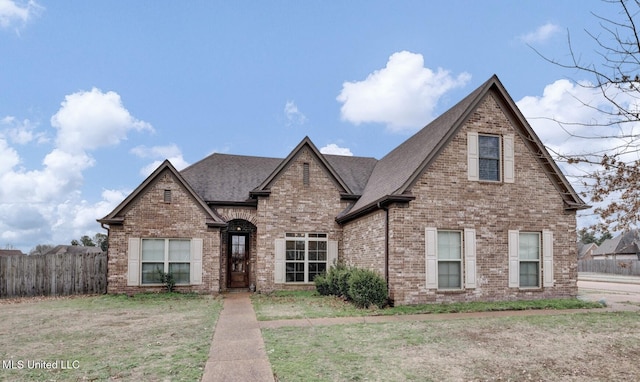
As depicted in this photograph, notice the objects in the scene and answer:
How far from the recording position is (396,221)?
12.6m

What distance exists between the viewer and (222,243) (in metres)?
17.9

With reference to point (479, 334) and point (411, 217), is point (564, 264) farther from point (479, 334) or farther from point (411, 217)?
point (479, 334)

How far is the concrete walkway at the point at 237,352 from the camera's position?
5.96 m

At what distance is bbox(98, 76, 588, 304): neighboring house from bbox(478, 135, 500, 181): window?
0.03 m

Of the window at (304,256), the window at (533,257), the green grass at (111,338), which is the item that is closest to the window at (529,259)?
the window at (533,257)

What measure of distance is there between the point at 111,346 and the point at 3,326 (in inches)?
162

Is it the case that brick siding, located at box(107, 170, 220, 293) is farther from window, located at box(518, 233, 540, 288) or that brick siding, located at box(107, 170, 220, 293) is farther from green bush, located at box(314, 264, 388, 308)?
window, located at box(518, 233, 540, 288)

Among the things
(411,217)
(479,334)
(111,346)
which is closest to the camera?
(111,346)

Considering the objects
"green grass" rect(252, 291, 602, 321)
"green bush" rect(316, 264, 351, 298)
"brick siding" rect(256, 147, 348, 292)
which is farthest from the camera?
"brick siding" rect(256, 147, 348, 292)

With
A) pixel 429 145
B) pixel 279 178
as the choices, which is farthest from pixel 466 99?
pixel 279 178

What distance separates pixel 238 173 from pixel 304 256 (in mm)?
5016

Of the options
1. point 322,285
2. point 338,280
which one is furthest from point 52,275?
point 338,280

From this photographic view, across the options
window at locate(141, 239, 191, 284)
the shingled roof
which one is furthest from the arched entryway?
window at locate(141, 239, 191, 284)

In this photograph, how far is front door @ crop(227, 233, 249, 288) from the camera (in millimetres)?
18047
